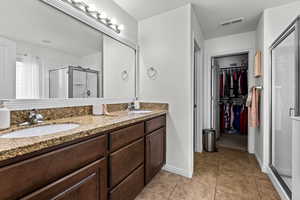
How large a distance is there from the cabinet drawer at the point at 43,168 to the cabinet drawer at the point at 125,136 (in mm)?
172

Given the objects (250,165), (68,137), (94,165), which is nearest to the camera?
(68,137)

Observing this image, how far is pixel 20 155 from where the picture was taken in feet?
2.01

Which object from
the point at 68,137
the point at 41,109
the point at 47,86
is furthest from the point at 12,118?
the point at 68,137

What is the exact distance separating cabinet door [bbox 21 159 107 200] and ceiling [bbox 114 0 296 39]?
6.60 feet

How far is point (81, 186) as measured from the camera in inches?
34.1

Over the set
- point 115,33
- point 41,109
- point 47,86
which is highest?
point 115,33

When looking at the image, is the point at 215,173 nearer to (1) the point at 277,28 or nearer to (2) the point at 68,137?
(2) the point at 68,137

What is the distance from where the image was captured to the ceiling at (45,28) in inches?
42.7

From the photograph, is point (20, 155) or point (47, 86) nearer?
point (20, 155)

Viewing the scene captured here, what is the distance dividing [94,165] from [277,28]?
110 inches

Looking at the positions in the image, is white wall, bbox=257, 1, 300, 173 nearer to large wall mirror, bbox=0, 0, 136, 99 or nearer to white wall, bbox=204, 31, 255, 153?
white wall, bbox=204, 31, 255, 153

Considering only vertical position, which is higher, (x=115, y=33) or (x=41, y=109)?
(x=115, y=33)

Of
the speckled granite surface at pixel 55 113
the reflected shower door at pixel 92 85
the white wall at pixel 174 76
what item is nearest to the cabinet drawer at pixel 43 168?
the speckled granite surface at pixel 55 113

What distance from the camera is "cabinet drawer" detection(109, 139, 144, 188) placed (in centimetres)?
112
